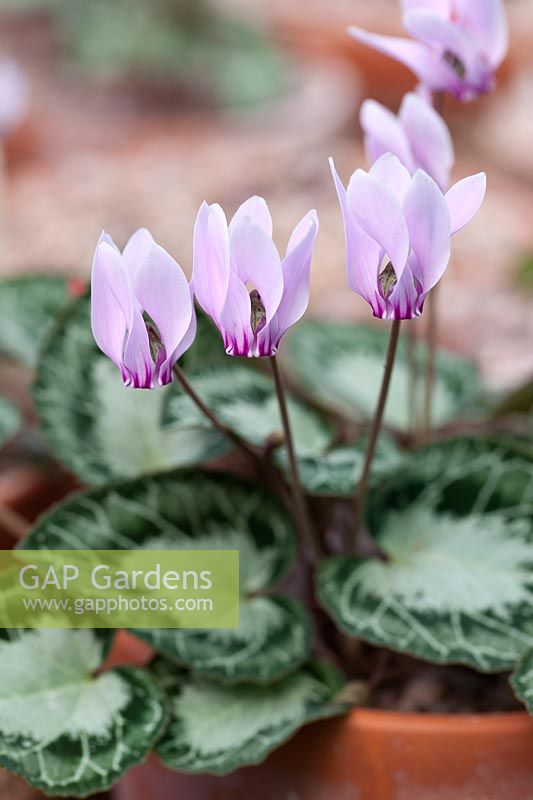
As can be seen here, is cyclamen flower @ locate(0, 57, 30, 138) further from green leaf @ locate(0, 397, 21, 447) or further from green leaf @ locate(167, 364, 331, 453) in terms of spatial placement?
green leaf @ locate(167, 364, 331, 453)

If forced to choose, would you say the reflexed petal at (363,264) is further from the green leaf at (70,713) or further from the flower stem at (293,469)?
the green leaf at (70,713)

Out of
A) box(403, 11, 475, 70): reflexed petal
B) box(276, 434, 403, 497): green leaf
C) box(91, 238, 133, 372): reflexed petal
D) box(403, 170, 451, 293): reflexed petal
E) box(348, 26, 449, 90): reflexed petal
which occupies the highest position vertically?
box(403, 11, 475, 70): reflexed petal

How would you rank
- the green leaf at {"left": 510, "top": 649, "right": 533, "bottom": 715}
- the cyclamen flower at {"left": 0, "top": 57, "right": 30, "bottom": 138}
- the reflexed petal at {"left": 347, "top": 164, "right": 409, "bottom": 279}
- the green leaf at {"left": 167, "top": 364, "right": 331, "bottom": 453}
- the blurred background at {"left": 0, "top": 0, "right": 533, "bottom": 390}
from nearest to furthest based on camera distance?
the reflexed petal at {"left": 347, "top": 164, "right": 409, "bottom": 279} → the green leaf at {"left": 510, "top": 649, "right": 533, "bottom": 715} → the green leaf at {"left": 167, "top": 364, "right": 331, "bottom": 453} → the cyclamen flower at {"left": 0, "top": 57, "right": 30, "bottom": 138} → the blurred background at {"left": 0, "top": 0, "right": 533, "bottom": 390}

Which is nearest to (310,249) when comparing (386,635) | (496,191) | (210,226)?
(210,226)

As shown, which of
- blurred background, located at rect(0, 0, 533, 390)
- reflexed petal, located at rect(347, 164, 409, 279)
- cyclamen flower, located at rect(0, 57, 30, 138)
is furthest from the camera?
blurred background, located at rect(0, 0, 533, 390)

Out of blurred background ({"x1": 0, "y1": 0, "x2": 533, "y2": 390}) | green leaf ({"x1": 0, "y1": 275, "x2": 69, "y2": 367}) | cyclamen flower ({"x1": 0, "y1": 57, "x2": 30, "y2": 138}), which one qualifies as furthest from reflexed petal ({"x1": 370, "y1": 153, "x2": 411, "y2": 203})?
cyclamen flower ({"x1": 0, "y1": 57, "x2": 30, "y2": 138})

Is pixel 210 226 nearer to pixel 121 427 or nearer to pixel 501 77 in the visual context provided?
pixel 121 427

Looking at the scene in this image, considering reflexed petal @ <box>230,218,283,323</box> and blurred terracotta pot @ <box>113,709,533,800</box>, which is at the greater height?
reflexed petal @ <box>230,218,283,323</box>

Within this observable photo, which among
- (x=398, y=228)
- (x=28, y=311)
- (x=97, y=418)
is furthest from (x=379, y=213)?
(x=28, y=311)
